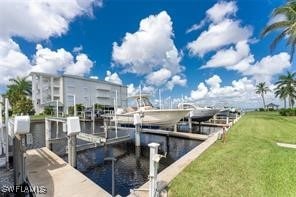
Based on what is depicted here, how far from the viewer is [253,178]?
6910mm

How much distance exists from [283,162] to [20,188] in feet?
31.5

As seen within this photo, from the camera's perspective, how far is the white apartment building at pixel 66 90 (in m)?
57.4

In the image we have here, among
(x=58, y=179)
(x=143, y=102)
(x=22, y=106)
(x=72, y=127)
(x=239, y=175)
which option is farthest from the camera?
(x=22, y=106)

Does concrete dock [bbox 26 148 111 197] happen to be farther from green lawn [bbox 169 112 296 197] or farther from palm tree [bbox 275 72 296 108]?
palm tree [bbox 275 72 296 108]

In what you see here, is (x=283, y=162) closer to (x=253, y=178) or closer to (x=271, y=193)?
(x=253, y=178)

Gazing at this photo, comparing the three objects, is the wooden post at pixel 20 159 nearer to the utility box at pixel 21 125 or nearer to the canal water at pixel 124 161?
the utility box at pixel 21 125

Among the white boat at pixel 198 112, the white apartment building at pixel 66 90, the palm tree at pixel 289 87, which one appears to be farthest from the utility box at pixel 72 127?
the palm tree at pixel 289 87

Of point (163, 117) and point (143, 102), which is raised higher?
point (143, 102)

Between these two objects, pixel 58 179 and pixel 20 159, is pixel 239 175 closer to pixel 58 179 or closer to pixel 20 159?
pixel 58 179

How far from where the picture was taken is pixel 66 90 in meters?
62.6

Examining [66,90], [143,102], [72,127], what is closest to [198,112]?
[143,102]

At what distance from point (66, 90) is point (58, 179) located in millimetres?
58179

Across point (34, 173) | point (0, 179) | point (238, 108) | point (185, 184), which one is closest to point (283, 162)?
point (185, 184)

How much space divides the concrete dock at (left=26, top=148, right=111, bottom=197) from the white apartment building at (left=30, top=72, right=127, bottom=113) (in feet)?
136
